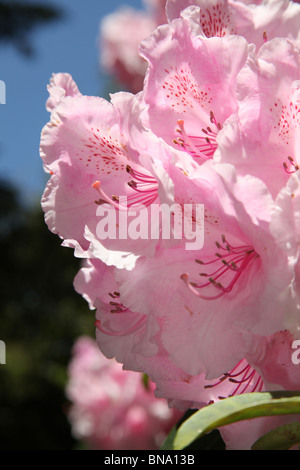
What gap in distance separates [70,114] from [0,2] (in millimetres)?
8841

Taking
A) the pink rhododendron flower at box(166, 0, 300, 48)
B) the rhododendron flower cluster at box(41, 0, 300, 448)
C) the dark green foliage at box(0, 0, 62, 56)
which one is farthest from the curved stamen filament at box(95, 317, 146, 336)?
the dark green foliage at box(0, 0, 62, 56)

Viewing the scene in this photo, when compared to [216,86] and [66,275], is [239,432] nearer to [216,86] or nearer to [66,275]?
[216,86]

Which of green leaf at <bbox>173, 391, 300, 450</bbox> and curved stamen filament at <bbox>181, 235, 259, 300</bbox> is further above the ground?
curved stamen filament at <bbox>181, 235, 259, 300</bbox>

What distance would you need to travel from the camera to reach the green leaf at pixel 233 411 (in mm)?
471

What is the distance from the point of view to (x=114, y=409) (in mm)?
2051

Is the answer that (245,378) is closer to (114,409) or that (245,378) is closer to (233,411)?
(233,411)

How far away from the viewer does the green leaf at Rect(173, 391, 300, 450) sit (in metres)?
0.47

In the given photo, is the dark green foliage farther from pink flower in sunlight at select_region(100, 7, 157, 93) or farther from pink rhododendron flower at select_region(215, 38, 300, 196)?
pink rhododendron flower at select_region(215, 38, 300, 196)

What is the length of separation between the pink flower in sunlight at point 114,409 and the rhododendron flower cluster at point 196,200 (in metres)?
1.31

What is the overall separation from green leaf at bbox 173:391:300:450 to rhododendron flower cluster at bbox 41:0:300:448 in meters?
0.04

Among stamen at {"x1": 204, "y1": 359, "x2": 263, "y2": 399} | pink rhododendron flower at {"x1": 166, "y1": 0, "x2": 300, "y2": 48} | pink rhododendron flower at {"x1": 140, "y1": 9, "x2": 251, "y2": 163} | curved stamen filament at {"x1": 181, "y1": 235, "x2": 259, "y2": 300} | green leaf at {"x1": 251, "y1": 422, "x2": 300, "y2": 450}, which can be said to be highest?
pink rhododendron flower at {"x1": 166, "y1": 0, "x2": 300, "y2": 48}

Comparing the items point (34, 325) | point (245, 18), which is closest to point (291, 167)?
point (245, 18)

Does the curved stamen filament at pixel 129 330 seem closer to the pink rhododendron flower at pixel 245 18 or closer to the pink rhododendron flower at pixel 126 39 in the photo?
the pink rhododendron flower at pixel 245 18

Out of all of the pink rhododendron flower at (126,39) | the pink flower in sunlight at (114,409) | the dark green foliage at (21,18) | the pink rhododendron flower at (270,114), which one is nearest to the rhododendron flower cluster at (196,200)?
the pink rhododendron flower at (270,114)
